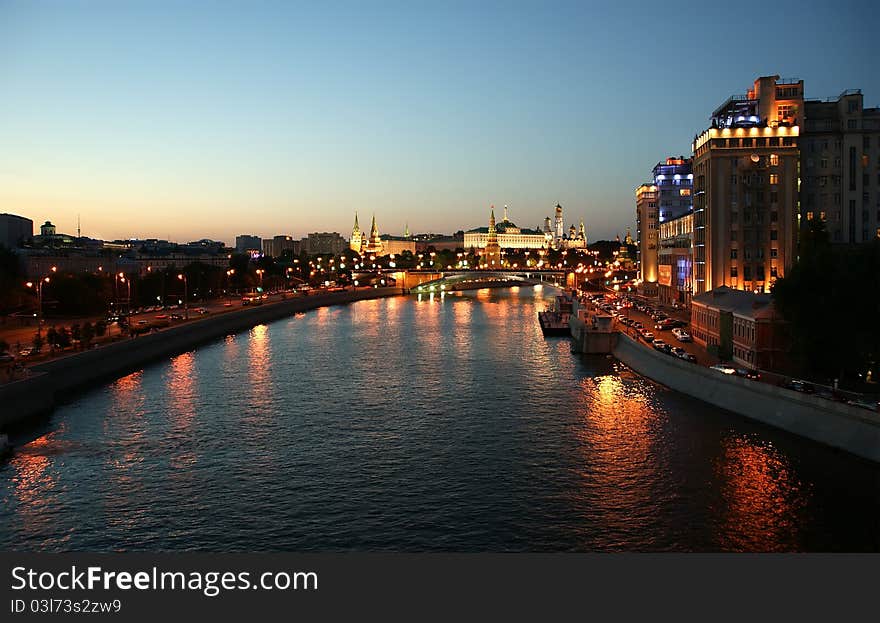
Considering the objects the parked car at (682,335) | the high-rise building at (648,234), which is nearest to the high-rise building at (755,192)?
the parked car at (682,335)

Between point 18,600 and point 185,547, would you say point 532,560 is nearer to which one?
point 18,600

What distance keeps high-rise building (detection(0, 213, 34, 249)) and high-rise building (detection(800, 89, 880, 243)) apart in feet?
349

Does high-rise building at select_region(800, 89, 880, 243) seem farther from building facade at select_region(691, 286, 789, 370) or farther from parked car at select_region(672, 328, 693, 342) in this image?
building facade at select_region(691, 286, 789, 370)

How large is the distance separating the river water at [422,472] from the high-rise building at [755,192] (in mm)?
18514

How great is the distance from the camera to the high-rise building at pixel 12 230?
119 metres

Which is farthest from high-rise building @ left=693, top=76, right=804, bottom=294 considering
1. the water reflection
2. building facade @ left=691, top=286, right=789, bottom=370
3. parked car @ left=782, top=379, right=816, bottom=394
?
the water reflection

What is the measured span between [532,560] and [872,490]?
1166 cm

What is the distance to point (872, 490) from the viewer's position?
736 inches

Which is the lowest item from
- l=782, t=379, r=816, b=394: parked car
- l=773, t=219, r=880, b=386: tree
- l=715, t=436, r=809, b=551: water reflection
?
l=715, t=436, r=809, b=551: water reflection

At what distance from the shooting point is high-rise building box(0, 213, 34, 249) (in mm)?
119062

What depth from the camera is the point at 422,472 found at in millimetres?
20859

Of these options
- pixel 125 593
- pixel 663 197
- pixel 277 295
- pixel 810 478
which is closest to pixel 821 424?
pixel 810 478

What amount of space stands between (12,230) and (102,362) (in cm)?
10174

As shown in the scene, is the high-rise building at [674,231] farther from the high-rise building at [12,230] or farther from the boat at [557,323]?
the high-rise building at [12,230]
